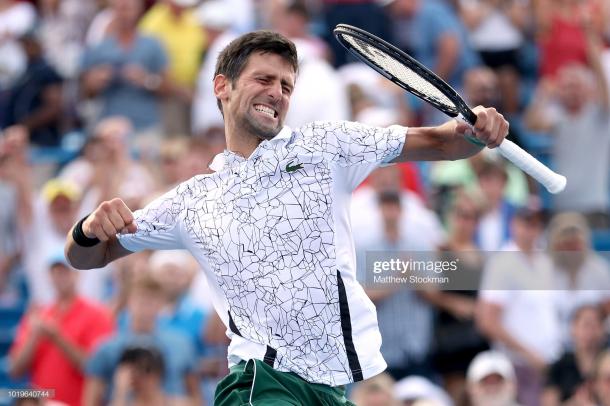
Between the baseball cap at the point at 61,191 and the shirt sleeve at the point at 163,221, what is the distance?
17.7ft

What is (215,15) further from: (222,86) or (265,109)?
(265,109)

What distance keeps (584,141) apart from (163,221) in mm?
6682

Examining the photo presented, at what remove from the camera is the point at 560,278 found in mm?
9031

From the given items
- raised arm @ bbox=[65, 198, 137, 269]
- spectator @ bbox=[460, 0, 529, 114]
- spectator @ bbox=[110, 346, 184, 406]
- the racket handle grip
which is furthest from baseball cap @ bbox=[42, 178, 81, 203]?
the racket handle grip

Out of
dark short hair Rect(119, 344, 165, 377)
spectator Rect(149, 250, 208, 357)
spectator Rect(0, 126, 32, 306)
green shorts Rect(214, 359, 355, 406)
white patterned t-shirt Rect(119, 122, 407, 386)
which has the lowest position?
green shorts Rect(214, 359, 355, 406)

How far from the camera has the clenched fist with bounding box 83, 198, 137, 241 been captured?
5344 millimetres

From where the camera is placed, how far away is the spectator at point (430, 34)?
12.6 meters

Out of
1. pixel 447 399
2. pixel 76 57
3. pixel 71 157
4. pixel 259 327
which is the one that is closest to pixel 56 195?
pixel 71 157

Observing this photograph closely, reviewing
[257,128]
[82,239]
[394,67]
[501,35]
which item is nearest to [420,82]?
[394,67]

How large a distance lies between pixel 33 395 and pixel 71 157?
4.48 meters

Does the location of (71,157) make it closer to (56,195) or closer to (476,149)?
(56,195)

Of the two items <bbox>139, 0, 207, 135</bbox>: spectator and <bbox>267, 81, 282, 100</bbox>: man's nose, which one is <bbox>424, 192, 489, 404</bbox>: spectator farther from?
<bbox>267, 81, 282, 100</bbox>: man's nose

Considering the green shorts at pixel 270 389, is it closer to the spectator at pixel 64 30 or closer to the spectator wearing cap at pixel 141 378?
the spectator wearing cap at pixel 141 378

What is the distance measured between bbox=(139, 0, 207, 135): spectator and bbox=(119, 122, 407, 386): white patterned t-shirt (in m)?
6.73
